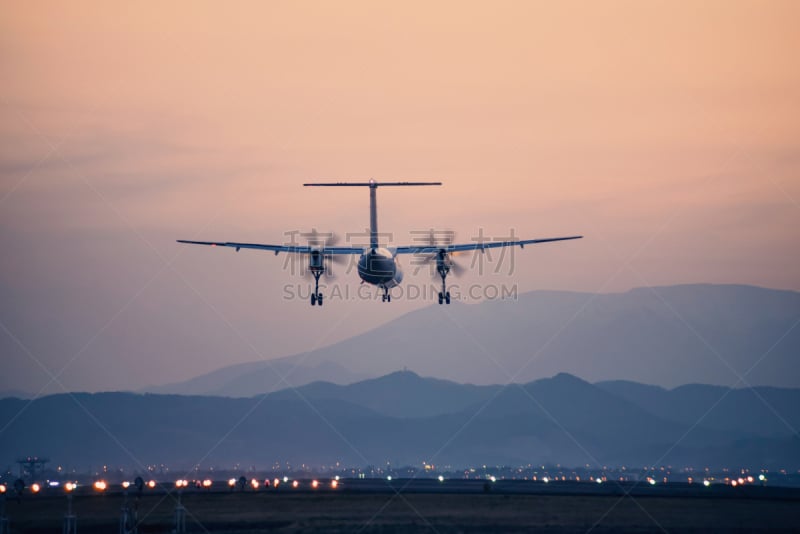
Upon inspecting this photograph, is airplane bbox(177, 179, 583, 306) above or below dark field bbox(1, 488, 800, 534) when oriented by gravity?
above

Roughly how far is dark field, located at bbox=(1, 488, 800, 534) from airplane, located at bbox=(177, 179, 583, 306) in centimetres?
1854

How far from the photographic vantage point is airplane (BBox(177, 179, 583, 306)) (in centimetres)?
8556

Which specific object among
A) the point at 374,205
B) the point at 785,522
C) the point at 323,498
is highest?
the point at 374,205

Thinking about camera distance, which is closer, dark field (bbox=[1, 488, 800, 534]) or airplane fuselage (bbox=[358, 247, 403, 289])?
dark field (bbox=[1, 488, 800, 534])

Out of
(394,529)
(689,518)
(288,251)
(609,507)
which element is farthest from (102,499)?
(689,518)

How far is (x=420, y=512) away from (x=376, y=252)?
23256 millimetres

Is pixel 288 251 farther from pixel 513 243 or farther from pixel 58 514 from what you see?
pixel 58 514

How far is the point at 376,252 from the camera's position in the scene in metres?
84.9

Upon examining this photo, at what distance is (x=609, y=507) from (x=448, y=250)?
99.5ft

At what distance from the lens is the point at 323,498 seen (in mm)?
74812

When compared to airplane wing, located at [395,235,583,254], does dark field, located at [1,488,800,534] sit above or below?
below

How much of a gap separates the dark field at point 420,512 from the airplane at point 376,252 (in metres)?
18.5

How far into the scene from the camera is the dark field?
218ft

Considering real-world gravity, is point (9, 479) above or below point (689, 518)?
above
